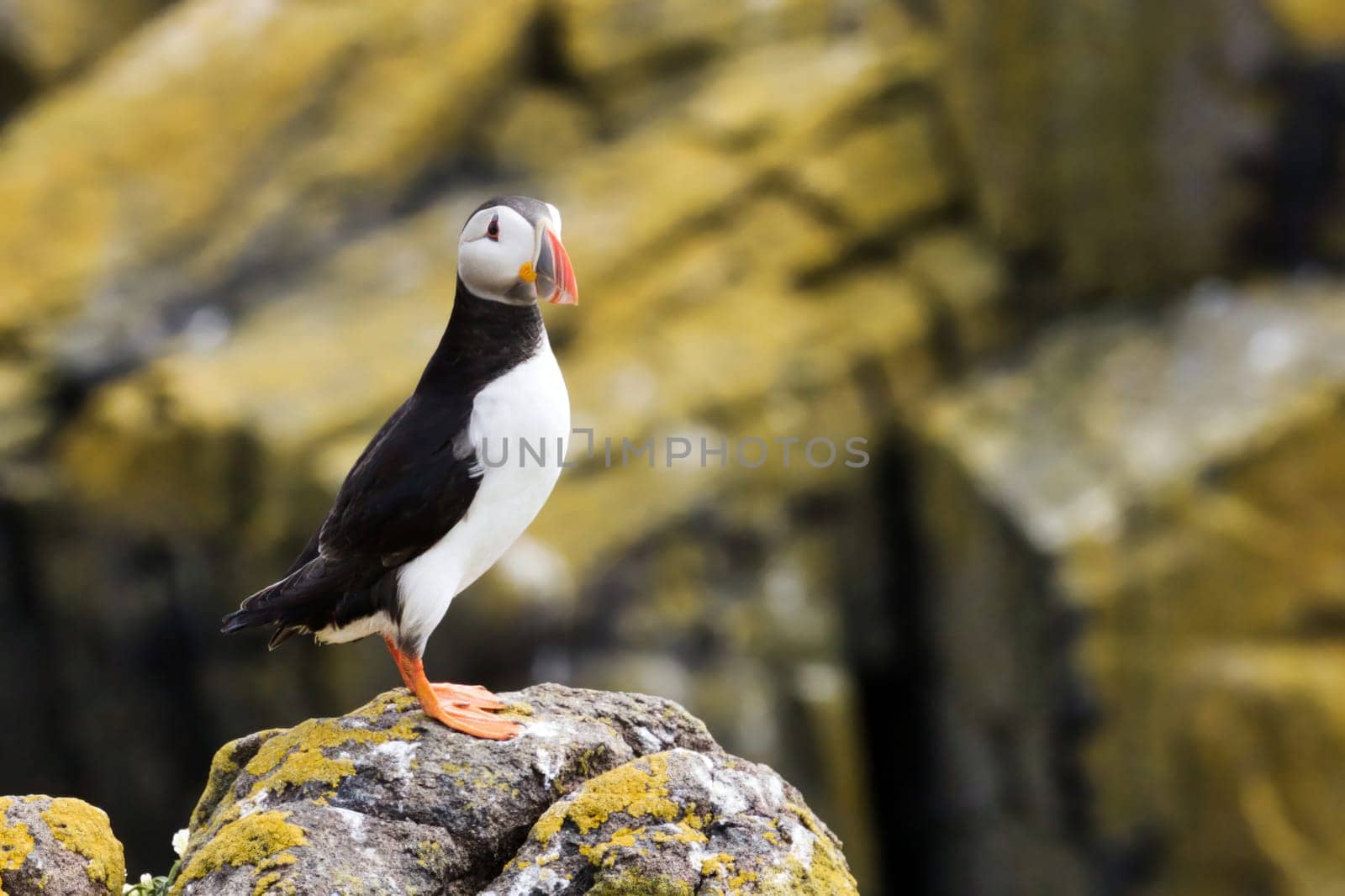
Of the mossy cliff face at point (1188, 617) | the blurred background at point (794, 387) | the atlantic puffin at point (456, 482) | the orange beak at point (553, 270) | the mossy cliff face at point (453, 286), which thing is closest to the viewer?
the orange beak at point (553, 270)

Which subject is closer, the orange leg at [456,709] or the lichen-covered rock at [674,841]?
the lichen-covered rock at [674,841]

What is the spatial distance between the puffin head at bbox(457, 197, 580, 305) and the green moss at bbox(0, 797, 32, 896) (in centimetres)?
178

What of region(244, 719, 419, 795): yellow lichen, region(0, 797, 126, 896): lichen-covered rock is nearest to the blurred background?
region(244, 719, 419, 795): yellow lichen

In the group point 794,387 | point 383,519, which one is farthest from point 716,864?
point 794,387

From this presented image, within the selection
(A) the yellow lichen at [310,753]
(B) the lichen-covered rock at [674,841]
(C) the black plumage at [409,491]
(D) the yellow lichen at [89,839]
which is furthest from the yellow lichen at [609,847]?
(D) the yellow lichen at [89,839]

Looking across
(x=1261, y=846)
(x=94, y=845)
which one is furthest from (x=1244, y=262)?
(x=94, y=845)

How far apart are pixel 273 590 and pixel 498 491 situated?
2.27ft

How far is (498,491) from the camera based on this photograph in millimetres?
4223

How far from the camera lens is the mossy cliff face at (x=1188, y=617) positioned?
9094 mm

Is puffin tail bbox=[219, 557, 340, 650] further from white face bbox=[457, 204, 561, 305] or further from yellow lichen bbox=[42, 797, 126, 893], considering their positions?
white face bbox=[457, 204, 561, 305]

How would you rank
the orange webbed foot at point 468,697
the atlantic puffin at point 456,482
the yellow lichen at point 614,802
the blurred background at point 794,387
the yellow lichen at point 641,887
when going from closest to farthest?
the yellow lichen at point 641,887
the yellow lichen at point 614,802
the atlantic puffin at point 456,482
the orange webbed foot at point 468,697
the blurred background at point 794,387

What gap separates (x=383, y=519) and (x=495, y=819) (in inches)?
33.8

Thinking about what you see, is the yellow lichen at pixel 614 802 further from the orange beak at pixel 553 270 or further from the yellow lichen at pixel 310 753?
the orange beak at pixel 553 270

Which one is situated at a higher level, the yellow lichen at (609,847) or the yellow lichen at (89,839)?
the yellow lichen at (89,839)
